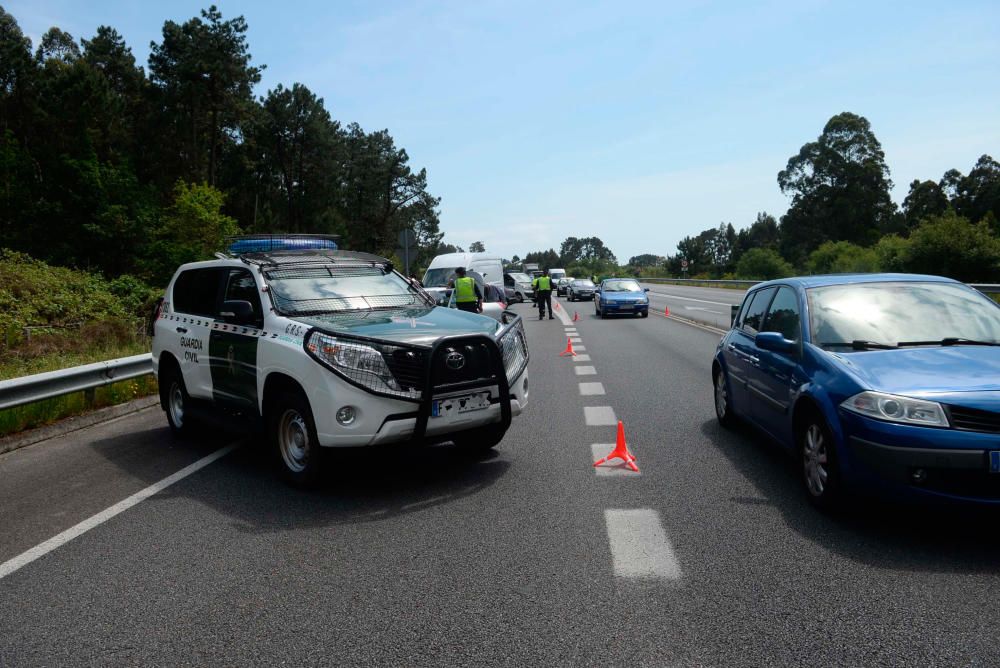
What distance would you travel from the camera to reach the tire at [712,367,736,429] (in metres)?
A: 7.97

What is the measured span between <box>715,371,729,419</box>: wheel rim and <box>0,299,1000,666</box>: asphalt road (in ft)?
2.89

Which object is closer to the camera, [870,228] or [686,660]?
[686,660]

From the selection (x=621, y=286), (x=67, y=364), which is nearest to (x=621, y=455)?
(x=67, y=364)

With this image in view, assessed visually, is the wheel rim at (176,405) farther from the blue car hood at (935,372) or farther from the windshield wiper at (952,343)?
the windshield wiper at (952,343)

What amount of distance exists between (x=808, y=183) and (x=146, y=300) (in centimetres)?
7903

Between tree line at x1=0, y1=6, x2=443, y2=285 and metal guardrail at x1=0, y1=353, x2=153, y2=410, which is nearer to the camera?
metal guardrail at x1=0, y1=353, x2=153, y2=410

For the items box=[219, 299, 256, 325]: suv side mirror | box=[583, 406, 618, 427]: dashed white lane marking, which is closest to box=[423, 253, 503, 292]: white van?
box=[583, 406, 618, 427]: dashed white lane marking

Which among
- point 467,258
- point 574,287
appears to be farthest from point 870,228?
point 467,258

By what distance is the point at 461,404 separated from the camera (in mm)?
6059

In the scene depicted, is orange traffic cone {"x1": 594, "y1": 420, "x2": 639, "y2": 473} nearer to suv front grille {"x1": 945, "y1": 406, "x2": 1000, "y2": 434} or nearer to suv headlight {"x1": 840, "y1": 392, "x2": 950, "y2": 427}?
suv headlight {"x1": 840, "y1": 392, "x2": 950, "y2": 427}

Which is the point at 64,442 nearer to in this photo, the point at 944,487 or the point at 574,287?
the point at 944,487

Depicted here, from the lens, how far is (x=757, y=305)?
7.63 metres

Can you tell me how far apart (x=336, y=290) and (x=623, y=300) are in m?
23.0

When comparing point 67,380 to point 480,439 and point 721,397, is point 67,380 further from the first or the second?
point 721,397
